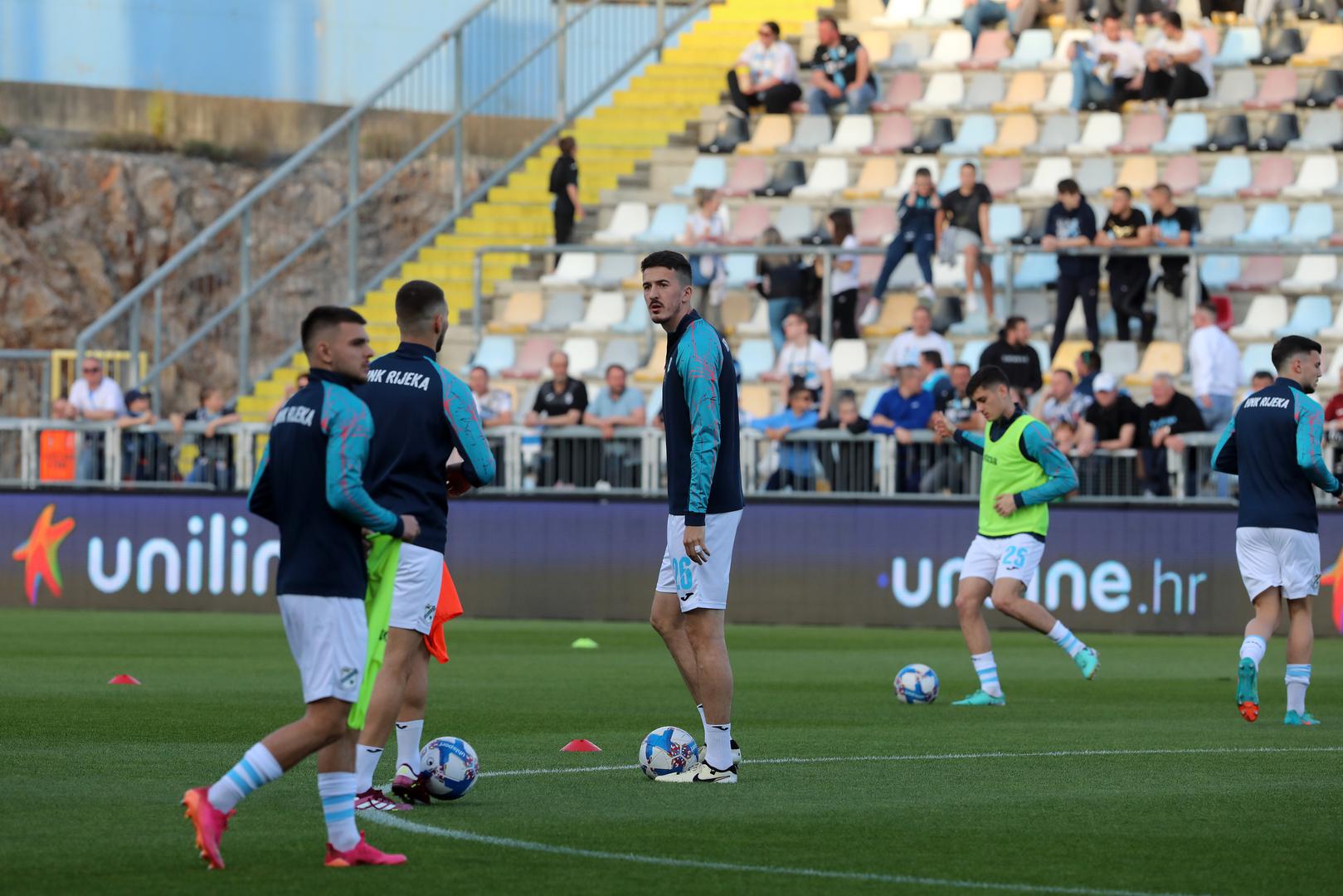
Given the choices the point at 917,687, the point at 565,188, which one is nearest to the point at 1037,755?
the point at 917,687

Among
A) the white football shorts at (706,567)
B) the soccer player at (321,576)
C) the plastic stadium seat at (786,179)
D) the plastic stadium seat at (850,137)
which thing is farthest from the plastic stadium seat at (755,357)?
the soccer player at (321,576)

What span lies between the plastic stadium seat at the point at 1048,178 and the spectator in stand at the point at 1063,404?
6.87m

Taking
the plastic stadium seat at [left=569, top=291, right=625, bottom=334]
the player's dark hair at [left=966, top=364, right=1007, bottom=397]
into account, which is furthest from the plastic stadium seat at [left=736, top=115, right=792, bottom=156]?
the player's dark hair at [left=966, top=364, right=1007, bottom=397]

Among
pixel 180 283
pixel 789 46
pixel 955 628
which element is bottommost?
pixel 955 628

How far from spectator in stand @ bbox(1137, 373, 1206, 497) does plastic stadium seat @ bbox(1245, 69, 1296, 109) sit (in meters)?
8.30

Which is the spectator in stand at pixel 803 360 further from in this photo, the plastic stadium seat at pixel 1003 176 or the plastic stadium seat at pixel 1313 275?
the plastic stadium seat at pixel 1313 275

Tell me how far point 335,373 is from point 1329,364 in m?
20.4

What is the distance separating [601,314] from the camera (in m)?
29.8

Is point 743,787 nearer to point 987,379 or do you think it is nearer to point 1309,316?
point 987,379

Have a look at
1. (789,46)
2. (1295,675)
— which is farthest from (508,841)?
(789,46)

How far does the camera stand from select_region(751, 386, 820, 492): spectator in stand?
24.2 meters

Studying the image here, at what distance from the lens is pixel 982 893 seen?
7.73 metres

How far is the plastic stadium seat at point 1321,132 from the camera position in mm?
29516

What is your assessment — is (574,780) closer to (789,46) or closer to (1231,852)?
(1231,852)
